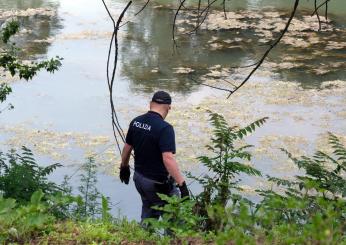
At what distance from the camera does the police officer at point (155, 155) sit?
16.4 ft

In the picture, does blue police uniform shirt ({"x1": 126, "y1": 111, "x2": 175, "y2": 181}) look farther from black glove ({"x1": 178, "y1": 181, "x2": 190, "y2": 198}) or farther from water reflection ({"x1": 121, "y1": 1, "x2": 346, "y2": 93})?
water reflection ({"x1": 121, "y1": 1, "x2": 346, "y2": 93})

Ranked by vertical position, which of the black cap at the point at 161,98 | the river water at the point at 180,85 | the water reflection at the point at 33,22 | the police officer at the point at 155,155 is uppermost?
the black cap at the point at 161,98

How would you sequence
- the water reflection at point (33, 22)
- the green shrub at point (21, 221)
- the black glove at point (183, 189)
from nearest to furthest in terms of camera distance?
the green shrub at point (21, 221)
the black glove at point (183, 189)
the water reflection at point (33, 22)

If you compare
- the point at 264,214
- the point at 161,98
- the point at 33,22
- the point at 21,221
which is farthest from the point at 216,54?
the point at 264,214

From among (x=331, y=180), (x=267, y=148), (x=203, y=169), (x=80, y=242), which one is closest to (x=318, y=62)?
(x=267, y=148)

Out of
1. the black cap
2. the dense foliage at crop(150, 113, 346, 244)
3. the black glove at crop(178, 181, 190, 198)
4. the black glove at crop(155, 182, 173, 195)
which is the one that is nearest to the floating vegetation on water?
the dense foliage at crop(150, 113, 346, 244)

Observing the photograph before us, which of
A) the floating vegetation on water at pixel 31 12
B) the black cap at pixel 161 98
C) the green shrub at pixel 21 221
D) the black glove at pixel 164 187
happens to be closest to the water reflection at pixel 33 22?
the floating vegetation on water at pixel 31 12

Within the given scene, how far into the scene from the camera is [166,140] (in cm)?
497

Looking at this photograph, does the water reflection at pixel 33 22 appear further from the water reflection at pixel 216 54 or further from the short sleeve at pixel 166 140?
the short sleeve at pixel 166 140

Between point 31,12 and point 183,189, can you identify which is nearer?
point 183,189

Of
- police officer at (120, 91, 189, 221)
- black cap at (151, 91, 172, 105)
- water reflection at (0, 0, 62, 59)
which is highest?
black cap at (151, 91, 172, 105)

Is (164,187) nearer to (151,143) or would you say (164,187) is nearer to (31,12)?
(151,143)

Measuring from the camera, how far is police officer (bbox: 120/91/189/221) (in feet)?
16.4

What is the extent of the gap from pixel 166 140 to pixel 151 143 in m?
0.16
